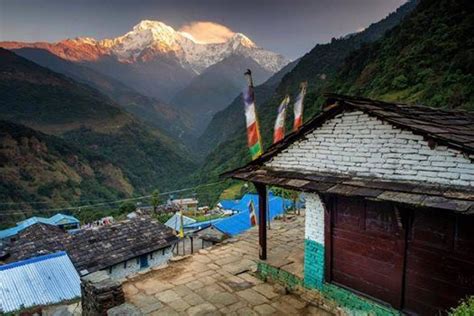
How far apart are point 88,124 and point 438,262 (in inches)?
4279

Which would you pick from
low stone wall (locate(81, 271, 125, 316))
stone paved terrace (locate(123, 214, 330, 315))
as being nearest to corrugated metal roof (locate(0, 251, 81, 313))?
stone paved terrace (locate(123, 214, 330, 315))

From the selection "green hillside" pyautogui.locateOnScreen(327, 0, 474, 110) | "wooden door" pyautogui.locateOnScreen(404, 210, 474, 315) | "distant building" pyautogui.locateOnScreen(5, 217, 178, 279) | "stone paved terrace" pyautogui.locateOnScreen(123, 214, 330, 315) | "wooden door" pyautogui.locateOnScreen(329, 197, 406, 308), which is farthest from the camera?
"green hillside" pyautogui.locateOnScreen(327, 0, 474, 110)

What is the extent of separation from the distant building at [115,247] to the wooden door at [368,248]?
609 inches

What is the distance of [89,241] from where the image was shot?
66.3 feet

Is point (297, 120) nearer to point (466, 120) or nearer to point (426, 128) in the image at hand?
point (466, 120)

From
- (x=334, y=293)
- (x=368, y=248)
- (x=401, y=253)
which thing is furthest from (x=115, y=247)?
(x=401, y=253)

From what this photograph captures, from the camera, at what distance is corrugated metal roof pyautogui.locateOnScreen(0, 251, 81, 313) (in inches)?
521

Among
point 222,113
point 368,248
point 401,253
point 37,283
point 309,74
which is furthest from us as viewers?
point 222,113

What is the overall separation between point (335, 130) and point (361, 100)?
70 cm

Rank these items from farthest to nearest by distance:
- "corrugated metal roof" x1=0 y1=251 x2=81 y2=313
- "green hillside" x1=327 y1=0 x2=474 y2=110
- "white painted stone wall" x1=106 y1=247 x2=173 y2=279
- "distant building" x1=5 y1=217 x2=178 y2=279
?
"green hillside" x1=327 y1=0 x2=474 y2=110 → "white painted stone wall" x1=106 y1=247 x2=173 y2=279 → "distant building" x1=5 y1=217 x2=178 y2=279 → "corrugated metal roof" x1=0 y1=251 x2=81 y2=313

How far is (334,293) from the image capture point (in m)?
6.24

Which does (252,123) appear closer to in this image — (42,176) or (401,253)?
(401,253)

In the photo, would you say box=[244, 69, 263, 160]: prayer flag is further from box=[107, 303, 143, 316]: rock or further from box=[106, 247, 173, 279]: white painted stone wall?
box=[106, 247, 173, 279]: white painted stone wall

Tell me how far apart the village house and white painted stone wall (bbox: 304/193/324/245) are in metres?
0.02
